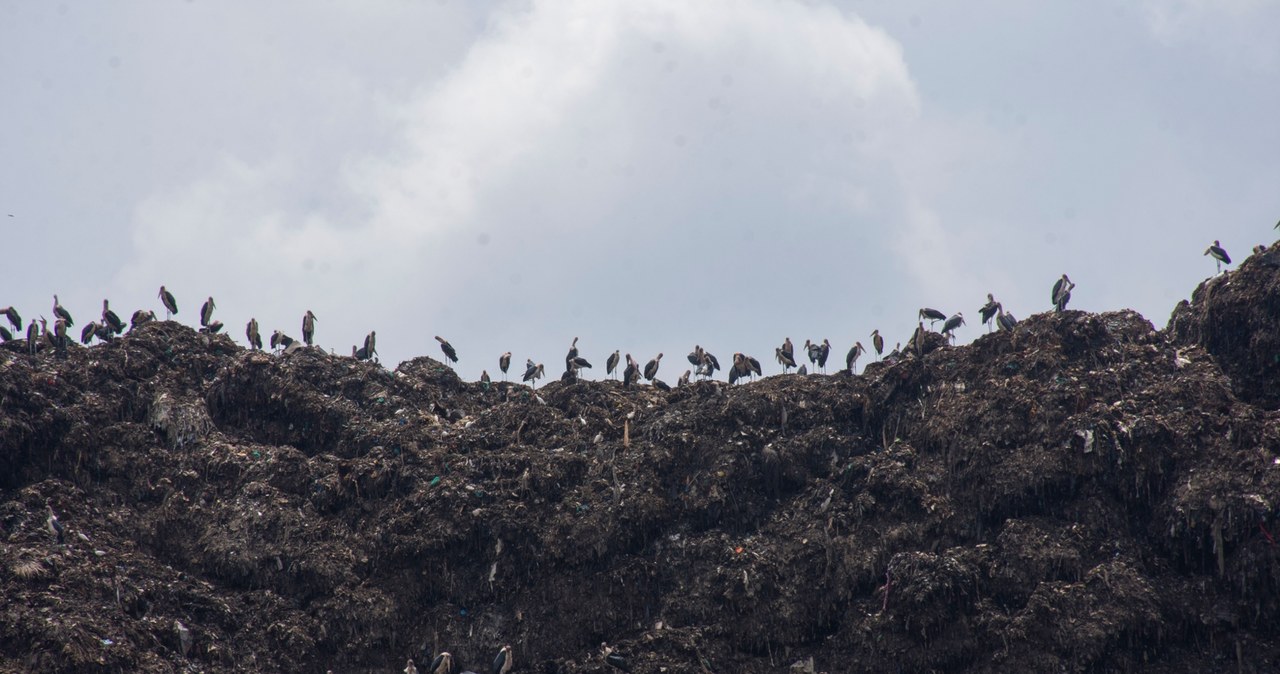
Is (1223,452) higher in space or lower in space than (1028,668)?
higher

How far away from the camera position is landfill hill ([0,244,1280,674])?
22422mm

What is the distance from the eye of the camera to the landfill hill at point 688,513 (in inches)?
883

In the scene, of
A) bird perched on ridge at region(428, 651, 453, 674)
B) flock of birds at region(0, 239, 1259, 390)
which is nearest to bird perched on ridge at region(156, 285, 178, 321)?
flock of birds at region(0, 239, 1259, 390)

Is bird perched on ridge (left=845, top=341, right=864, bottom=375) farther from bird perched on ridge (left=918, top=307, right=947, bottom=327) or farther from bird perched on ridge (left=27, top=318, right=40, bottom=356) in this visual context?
bird perched on ridge (left=27, top=318, right=40, bottom=356)

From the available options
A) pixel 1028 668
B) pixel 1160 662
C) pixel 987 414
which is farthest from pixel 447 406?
pixel 1160 662

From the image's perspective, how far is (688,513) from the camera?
1044 inches

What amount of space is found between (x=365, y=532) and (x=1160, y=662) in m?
16.7

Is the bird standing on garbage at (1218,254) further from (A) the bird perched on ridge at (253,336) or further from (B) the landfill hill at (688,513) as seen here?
(A) the bird perched on ridge at (253,336)

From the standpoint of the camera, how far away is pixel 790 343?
1377 inches

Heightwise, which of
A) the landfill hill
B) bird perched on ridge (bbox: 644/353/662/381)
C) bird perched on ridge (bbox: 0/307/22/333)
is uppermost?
bird perched on ridge (bbox: 0/307/22/333)

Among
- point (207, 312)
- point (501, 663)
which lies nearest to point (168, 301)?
point (207, 312)

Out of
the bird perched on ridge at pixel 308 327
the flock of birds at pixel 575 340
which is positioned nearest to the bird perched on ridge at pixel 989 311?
the flock of birds at pixel 575 340

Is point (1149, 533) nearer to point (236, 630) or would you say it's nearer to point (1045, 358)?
point (1045, 358)

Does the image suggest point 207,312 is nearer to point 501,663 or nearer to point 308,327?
point 308,327
